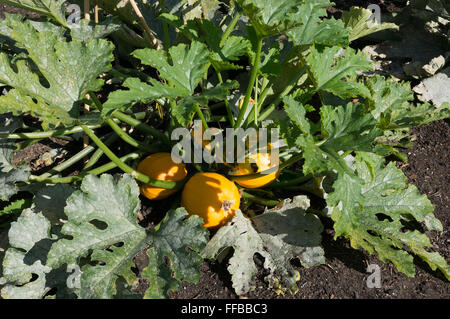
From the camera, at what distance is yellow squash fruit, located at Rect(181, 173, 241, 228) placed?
216 centimetres

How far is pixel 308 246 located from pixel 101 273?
0.92 m

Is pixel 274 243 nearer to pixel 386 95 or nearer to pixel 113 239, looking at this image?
pixel 113 239

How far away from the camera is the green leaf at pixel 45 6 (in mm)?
2145

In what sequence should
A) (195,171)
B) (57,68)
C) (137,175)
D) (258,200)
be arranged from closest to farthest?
(57,68)
(137,175)
(258,200)
(195,171)

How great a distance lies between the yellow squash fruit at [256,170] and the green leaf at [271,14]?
2.03 ft

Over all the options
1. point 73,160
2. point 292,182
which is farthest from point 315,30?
point 73,160

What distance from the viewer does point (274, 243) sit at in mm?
2184

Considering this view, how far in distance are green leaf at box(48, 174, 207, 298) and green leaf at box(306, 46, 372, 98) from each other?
79 centimetres

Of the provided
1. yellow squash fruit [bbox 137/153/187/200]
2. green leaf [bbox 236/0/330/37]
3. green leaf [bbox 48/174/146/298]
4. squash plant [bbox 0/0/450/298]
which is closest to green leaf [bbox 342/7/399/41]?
squash plant [bbox 0/0/450/298]

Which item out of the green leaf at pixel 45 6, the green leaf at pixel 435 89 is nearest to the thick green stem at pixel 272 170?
the green leaf at pixel 45 6

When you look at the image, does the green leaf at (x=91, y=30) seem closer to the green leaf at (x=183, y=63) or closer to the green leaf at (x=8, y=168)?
the green leaf at (x=183, y=63)

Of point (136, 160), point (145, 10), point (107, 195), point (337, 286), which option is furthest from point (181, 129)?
point (337, 286)

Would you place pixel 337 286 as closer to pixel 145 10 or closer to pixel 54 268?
pixel 54 268

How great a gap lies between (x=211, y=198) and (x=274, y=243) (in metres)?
0.36
